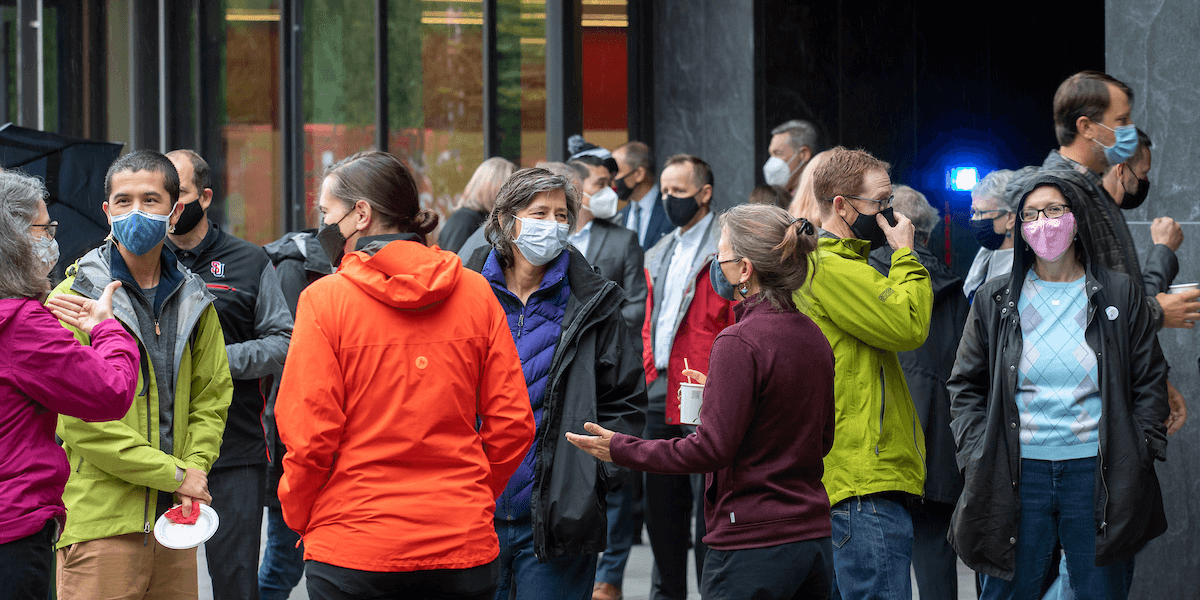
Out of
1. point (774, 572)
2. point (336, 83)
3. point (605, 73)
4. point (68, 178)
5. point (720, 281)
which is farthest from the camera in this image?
point (336, 83)

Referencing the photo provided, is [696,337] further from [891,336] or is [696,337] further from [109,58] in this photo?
[109,58]

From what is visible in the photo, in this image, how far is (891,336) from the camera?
427 centimetres

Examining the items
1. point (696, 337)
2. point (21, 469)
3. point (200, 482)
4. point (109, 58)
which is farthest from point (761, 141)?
point (109, 58)

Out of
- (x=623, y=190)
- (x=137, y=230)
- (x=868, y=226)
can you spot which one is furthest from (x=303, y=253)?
(x=623, y=190)

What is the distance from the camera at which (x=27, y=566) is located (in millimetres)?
3559

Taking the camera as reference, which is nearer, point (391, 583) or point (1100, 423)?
point (391, 583)

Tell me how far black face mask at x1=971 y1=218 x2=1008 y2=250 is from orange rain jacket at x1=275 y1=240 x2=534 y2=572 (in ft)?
11.3

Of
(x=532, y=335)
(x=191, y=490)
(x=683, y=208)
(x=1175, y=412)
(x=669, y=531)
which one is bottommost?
(x=669, y=531)

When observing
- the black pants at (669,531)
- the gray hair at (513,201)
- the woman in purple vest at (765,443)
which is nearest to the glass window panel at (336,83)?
the black pants at (669,531)

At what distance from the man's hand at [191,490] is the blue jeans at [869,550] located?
7.09ft

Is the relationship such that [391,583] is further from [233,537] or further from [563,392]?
[233,537]

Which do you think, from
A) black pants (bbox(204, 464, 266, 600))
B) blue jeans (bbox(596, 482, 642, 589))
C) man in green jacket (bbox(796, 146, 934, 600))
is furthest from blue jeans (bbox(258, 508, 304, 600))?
man in green jacket (bbox(796, 146, 934, 600))

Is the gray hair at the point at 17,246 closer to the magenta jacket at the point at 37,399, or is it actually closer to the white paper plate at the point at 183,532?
the magenta jacket at the point at 37,399

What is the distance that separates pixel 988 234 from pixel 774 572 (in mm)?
2991
